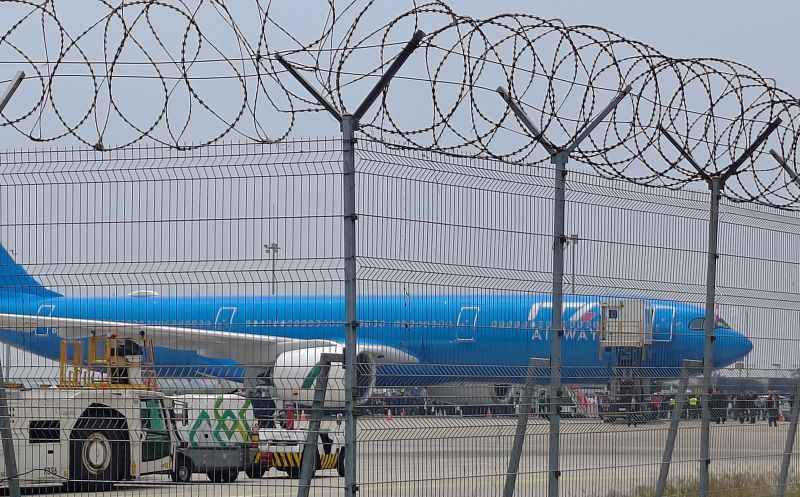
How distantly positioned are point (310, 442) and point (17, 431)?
319cm

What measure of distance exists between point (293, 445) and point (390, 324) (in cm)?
122

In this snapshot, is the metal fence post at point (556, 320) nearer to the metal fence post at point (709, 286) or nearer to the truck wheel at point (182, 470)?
the metal fence post at point (709, 286)

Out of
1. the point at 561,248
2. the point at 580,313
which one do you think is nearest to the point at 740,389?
the point at 580,313

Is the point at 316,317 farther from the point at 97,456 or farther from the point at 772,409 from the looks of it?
the point at 772,409

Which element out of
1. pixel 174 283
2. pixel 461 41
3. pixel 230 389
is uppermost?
pixel 461 41

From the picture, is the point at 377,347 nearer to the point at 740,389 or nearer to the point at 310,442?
the point at 310,442

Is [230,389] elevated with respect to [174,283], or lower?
lower

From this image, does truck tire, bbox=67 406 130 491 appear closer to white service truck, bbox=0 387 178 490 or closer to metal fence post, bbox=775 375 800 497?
white service truck, bbox=0 387 178 490

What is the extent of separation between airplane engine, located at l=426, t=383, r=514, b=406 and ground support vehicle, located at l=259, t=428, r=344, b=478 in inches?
32.9

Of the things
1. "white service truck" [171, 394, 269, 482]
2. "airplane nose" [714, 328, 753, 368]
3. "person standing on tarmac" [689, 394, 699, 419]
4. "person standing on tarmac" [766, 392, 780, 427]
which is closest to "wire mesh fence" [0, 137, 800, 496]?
"white service truck" [171, 394, 269, 482]

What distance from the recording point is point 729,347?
47.5 feet

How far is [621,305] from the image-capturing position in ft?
41.3

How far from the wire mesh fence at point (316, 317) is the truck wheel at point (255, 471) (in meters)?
0.07

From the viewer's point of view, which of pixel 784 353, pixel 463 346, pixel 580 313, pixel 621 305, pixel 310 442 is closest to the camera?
pixel 310 442
